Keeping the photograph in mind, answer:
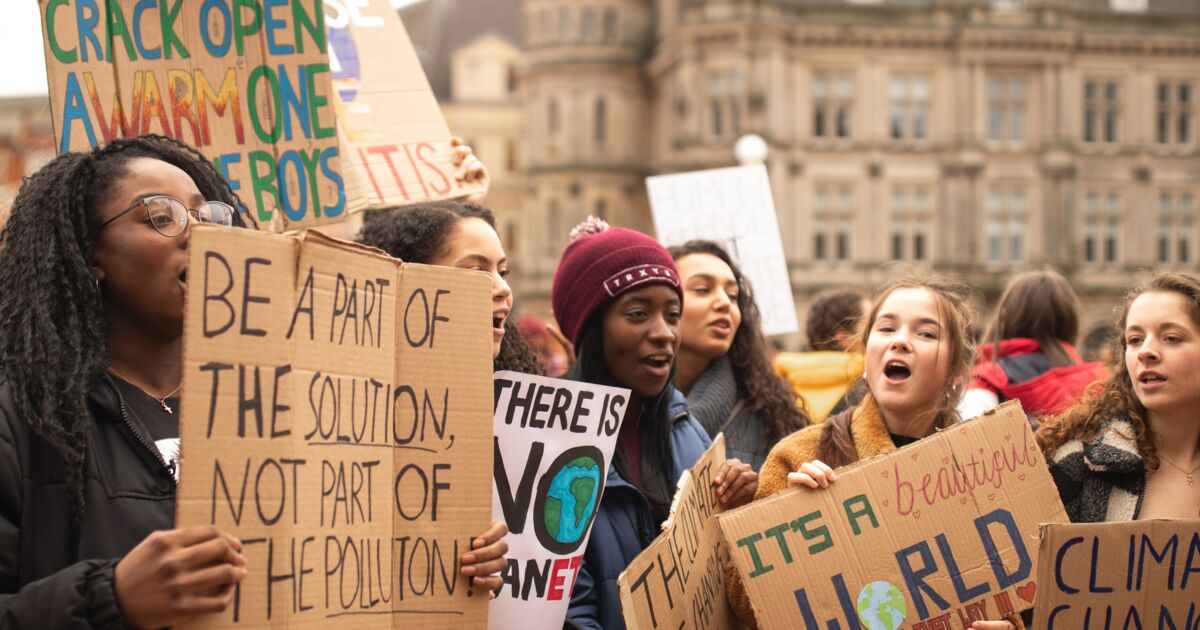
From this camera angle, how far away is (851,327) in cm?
739

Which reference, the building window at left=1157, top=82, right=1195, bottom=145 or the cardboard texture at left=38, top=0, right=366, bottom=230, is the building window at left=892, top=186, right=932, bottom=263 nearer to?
the building window at left=1157, top=82, right=1195, bottom=145

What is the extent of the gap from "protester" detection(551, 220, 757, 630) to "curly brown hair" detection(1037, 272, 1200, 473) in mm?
1115

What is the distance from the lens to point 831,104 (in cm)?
3869

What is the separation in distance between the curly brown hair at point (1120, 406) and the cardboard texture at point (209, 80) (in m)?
2.39

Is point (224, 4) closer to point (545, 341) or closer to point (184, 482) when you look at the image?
point (184, 482)

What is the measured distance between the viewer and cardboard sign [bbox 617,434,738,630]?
356cm

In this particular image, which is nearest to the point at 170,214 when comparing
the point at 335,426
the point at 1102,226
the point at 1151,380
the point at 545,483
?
the point at 335,426

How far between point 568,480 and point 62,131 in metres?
1.92

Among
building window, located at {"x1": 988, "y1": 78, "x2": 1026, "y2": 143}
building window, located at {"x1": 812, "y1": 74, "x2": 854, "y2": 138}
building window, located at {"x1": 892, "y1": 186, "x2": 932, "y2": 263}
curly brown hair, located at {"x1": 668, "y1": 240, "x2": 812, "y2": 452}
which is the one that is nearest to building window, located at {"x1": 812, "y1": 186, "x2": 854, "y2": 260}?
building window, located at {"x1": 892, "y1": 186, "x2": 932, "y2": 263}

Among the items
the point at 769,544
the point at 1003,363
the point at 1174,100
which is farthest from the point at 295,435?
the point at 1174,100

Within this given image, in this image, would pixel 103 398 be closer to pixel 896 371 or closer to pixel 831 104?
pixel 896 371

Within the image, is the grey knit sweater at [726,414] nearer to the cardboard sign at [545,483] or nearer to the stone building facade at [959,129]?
the cardboard sign at [545,483]

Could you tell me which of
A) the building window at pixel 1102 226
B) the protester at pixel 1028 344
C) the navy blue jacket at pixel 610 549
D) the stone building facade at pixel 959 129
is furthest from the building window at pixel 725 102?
the navy blue jacket at pixel 610 549

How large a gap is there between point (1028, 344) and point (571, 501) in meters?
3.55
